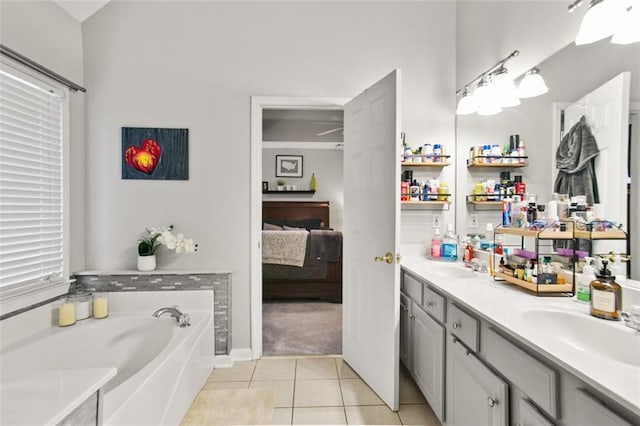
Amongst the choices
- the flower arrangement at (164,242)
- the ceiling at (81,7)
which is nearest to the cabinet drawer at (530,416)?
the flower arrangement at (164,242)

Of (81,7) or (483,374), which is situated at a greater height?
(81,7)

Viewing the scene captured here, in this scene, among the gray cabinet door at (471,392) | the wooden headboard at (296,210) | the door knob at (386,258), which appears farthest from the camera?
the wooden headboard at (296,210)

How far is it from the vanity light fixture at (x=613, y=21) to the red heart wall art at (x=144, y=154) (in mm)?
2681

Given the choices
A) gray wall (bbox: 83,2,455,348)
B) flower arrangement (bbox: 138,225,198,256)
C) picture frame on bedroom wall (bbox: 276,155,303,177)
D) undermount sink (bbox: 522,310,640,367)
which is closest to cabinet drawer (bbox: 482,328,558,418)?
undermount sink (bbox: 522,310,640,367)

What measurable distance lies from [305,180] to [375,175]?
4.69 m

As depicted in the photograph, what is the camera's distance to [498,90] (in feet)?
6.19

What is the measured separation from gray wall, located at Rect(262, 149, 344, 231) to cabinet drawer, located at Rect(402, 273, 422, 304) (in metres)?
4.45

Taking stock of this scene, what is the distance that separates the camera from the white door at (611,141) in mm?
1156

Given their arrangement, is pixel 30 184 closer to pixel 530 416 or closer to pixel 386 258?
pixel 386 258

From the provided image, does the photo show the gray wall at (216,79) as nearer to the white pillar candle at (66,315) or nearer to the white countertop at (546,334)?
the white pillar candle at (66,315)

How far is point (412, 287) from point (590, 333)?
3.15 feet

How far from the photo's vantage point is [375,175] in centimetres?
195

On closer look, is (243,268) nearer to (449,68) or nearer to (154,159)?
(154,159)

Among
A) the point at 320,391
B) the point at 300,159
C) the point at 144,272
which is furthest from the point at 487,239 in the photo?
the point at 300,159
